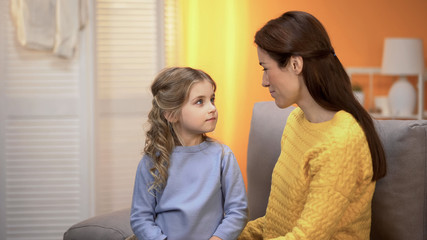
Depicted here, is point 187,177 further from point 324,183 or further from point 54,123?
point 54,123

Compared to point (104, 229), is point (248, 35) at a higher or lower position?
higher

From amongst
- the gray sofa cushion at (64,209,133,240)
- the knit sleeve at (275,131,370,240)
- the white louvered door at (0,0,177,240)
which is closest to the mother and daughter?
the knit sleeve at (275,131,370,240)

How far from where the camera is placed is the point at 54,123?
3188 millimetres

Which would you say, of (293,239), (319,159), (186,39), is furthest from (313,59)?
(186,39)

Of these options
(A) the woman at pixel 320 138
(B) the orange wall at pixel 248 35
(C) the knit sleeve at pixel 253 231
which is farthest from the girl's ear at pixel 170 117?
(B) the orange wall at pixel 248 35

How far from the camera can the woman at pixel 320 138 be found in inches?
48.5

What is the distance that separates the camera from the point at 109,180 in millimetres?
3371

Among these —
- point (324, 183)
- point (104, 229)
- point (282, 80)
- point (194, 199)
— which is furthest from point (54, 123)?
point (324, 183)

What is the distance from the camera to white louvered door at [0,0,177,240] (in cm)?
315

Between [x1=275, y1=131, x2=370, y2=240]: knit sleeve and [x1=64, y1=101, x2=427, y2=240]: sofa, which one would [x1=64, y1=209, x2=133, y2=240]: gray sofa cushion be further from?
[x1=64, y1=101, x2=427, y2=240]: sofa

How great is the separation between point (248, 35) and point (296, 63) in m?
3.11

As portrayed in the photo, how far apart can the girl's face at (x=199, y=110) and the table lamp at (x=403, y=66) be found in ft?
9.81

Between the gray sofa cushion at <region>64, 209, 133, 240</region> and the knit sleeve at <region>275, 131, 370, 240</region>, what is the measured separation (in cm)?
70

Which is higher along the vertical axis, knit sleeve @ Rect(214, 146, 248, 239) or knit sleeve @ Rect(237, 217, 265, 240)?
knit sleeve @ Rect(214, 146, 248, 239)
